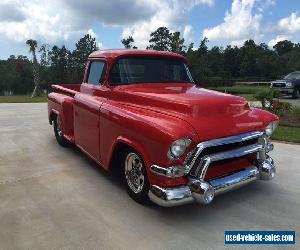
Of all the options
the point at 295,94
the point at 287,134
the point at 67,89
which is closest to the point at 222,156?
the point at 67,89

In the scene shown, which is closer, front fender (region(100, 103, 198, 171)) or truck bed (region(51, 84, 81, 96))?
front fender (region(100, 103, 198, 171))

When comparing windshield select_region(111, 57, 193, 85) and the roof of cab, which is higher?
the roof of cab

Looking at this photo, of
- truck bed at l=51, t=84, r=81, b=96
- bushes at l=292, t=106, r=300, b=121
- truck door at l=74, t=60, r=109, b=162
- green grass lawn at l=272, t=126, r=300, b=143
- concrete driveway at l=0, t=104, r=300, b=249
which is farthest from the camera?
bushes at l=292, t=106, r=300, b=121

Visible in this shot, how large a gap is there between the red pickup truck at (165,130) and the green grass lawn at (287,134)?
3.21m

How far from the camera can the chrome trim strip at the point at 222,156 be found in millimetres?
3861

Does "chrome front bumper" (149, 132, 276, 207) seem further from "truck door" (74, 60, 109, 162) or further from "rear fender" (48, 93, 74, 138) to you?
"rear fender" (48, 93, 74, 138)

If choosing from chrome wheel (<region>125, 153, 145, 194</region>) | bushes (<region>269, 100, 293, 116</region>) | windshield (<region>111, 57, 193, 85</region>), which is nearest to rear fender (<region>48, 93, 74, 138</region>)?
windshield (<region>111, 57, 193, 85</region>)

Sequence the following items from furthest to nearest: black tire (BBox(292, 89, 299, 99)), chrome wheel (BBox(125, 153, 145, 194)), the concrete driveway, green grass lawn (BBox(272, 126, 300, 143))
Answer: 1. black tire (BBox(292, 89, 299, 99))
2. green grass lawn (BBox(272, 126, 300, 143))
3. chrome wheel (BBox(125, 153, 145, 194))
4. the concrete driveway

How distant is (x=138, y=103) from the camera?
4824 millimetres

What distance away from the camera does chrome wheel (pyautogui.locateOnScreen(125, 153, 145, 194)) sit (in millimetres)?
4430

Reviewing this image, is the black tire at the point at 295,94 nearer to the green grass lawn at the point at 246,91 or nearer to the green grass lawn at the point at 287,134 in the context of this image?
the green grass lawn at the point at 246,91

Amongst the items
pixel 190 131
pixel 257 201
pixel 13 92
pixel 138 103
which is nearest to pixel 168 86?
pixel 138 103

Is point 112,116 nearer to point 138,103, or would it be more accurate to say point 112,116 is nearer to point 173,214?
point 138,103

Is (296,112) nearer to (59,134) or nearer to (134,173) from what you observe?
(59,134)
